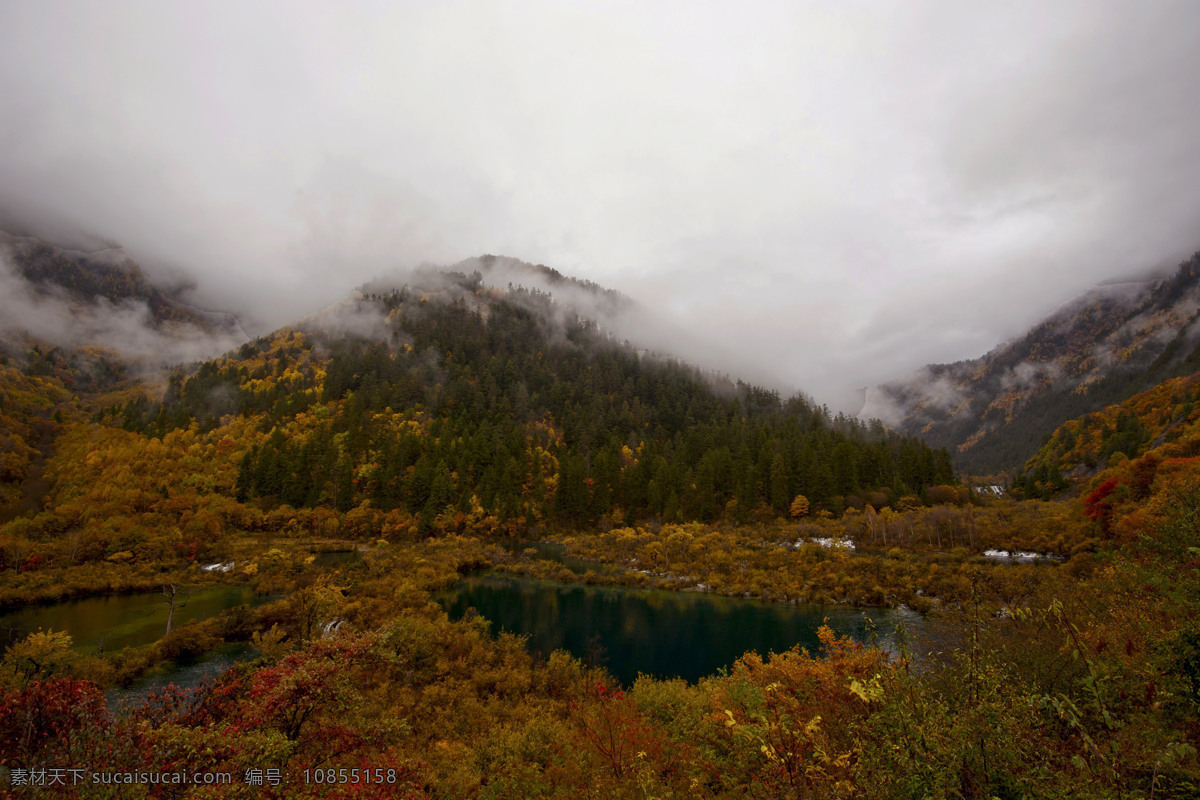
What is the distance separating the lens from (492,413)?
391 ft

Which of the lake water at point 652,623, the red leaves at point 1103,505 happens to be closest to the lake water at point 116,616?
the lake water at point 652,623

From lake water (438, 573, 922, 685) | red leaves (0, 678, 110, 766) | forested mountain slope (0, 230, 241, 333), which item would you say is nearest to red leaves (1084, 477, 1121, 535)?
lake water (438, 573, 922, 685)

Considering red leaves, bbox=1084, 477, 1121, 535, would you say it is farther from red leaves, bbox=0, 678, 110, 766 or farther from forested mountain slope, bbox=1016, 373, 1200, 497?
red leaves, bbox=0, 678, 110, 766

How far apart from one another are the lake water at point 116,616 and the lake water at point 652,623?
21.3 meters

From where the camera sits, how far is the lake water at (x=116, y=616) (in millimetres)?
34781

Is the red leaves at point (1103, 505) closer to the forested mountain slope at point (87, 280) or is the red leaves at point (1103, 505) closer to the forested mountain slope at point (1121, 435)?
the forested mountain slope at point (1121, 435)

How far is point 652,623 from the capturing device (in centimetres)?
4344

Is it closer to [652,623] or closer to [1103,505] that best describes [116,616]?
[652,623]

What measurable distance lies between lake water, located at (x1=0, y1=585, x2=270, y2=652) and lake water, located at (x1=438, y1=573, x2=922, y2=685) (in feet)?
70.0

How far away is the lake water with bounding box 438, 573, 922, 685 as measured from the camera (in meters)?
35.2

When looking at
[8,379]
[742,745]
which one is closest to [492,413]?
[8,379]

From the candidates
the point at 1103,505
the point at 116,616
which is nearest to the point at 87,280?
the point at 116,616

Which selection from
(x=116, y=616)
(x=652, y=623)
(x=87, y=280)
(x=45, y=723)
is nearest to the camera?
(x=45, y=723)

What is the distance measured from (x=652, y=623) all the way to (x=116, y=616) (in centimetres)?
4713
